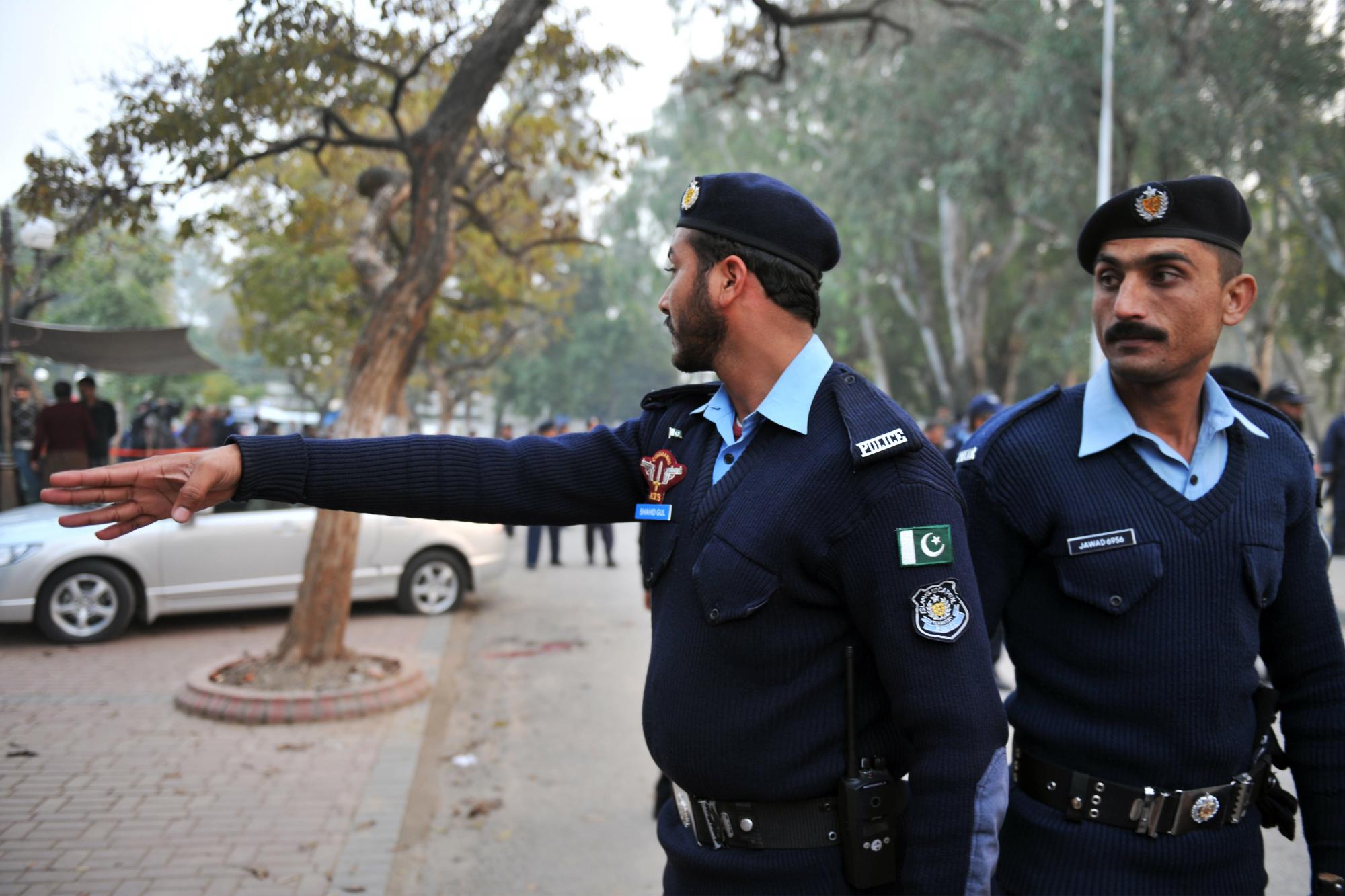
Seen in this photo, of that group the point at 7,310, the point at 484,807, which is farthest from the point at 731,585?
the point at 7,310

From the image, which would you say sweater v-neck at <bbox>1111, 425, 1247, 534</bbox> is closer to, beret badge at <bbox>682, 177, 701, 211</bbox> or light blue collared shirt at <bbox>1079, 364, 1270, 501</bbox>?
light blue collared shirt at <bbox>1079, 364, 1270, 501</bbox>

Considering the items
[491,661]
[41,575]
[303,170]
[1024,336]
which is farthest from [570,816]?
[1024,336]

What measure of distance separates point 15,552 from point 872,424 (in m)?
7.40

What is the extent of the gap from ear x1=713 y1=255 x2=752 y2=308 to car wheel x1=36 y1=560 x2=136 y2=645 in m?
7.14

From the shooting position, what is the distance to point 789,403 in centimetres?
202

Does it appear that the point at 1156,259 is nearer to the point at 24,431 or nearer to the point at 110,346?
the point at 110,346

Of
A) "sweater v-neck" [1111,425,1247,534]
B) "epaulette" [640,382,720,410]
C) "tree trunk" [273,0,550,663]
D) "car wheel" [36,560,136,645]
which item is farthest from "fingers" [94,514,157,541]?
"car wheel" [36,560,136,645]

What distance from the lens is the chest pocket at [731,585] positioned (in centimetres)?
186

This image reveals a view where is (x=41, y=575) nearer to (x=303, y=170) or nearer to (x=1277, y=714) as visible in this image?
(x=303, y=170)

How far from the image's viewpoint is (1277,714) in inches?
93.2

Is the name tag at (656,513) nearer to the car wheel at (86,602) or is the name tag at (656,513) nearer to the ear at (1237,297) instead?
the ear at (1237,297)

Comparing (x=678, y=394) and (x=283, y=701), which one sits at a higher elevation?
(x=678, y=394)

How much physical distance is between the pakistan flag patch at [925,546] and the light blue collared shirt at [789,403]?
0.29m

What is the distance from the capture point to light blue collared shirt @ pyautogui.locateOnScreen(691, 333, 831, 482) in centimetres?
201
